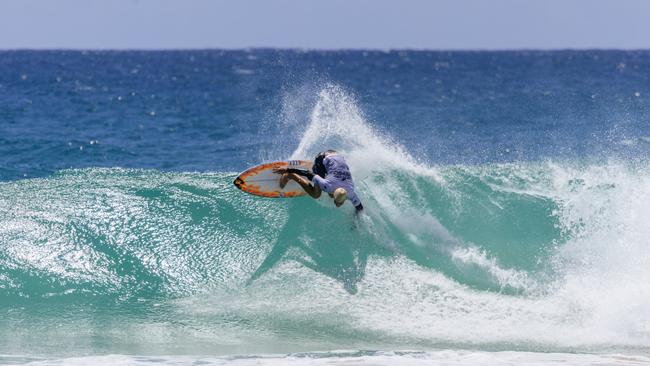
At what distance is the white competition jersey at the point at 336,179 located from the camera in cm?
1156

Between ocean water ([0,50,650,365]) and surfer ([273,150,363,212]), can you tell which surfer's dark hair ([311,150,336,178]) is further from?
ocean water ([0,50,650,365])

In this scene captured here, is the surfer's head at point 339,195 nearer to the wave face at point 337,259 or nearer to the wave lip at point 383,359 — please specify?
the wave face at point 337,259

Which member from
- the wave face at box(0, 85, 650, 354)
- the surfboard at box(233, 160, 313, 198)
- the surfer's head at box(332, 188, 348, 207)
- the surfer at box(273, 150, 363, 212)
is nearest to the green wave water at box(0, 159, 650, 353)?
the wave face at box(0, 85, 650, 354)

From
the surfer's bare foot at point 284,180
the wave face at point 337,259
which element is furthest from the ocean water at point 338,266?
the surfer's bare foot at point 284,180

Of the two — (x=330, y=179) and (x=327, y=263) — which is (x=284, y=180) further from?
(x=327, y=263)

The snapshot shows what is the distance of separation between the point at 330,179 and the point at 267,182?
120 centimetres

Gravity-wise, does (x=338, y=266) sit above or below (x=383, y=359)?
above

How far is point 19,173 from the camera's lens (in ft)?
58.4

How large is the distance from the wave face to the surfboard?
32 centimetres

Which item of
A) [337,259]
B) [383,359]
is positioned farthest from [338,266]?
[383,359]

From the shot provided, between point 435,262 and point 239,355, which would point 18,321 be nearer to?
point 239,355

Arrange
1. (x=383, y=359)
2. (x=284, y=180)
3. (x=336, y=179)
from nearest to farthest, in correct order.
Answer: (x=383, y=359)
(x=336, y=179)
(x=284, y=180)

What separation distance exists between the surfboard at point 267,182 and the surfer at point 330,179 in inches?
14.0

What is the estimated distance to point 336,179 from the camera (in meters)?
11.6
